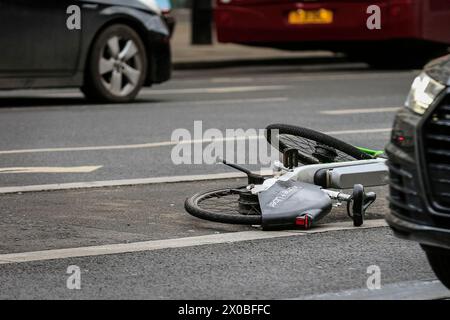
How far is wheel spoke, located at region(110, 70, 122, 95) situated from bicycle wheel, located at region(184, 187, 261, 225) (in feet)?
19.4

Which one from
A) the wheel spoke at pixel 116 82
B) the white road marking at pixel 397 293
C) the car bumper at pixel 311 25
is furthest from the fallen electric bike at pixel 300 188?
the car bumper at pixel 311 25

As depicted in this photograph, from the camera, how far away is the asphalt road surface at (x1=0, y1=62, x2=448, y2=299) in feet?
17.1

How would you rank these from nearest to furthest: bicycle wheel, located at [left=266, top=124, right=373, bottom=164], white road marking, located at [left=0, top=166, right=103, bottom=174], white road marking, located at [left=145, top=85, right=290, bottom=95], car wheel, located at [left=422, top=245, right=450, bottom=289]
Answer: car wheel, located at [left=422, top=245, right=450, bottom=289] → bicycle wheel, located at [left=266, top=124, right=373, bottom=164] → white road marking, located at [left=0, top=166, right=103, bottom=174] → white road marking, located at [left=145, top=85, right=290, bottom=95]

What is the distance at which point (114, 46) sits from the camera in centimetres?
1258

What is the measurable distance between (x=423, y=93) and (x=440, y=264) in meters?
0.70

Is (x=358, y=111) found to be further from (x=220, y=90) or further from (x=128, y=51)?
(x=220, y=90)

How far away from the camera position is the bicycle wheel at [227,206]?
20.8 ft

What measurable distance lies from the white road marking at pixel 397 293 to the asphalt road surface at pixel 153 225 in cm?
1

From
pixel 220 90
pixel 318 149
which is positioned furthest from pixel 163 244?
pixel 220 90

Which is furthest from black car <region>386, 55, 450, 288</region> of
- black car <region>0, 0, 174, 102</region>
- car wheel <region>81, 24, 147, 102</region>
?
car wheel <region>81, 24, 147, 102</region>

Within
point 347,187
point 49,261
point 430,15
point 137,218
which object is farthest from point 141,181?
point 430,15

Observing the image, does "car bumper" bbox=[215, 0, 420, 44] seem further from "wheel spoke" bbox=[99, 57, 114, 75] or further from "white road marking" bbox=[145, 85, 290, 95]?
"wheel spoke" bbox=[99, 57, 114, 75]
